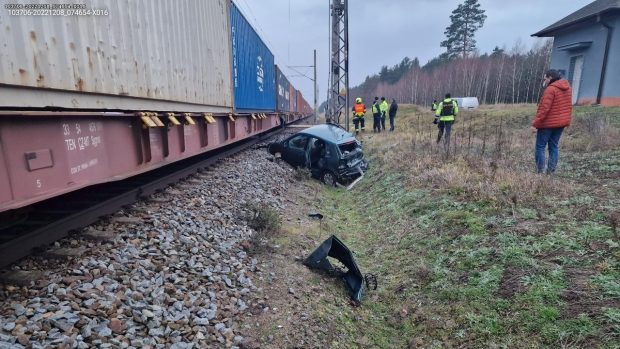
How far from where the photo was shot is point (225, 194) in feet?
19.4

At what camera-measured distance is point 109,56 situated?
3537 millimetres

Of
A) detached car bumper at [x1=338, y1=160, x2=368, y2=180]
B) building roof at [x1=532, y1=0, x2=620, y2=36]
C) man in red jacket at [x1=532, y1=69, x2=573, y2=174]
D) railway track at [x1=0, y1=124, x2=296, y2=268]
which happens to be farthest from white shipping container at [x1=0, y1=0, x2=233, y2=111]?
building roof at [x1=532, y1=0, x2=620, y2=36]

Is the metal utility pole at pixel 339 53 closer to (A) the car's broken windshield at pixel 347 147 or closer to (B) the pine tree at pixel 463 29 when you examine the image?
(A) the car's broken windshield at pixel 347 147

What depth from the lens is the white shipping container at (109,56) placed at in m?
2.42

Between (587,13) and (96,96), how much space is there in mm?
25549

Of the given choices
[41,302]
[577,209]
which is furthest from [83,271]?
[577,209]

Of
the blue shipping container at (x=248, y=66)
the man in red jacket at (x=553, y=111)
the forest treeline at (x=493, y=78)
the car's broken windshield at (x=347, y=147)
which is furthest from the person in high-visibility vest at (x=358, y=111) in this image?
the forest treeline at (x=493, y=78)

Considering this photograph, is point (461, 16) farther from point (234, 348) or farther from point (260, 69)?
point (234, 348)

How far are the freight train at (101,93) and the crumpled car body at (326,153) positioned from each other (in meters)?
3.24

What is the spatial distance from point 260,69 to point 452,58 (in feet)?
198

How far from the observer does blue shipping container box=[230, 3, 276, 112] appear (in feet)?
29.3

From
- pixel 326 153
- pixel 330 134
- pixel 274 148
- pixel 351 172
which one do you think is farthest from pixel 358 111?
pixel 326 153

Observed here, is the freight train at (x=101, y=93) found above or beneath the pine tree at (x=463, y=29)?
beneath

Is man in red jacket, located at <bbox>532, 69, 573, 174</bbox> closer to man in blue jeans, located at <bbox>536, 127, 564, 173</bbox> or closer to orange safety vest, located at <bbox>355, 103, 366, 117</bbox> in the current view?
man in blue jeans, located at <bbox>536, 127, 564, 173</bbox>
